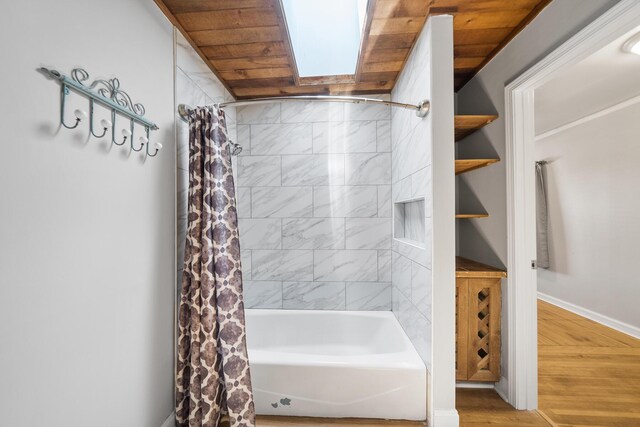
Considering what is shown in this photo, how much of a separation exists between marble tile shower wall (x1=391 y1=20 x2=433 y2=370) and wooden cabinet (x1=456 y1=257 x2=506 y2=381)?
334mm

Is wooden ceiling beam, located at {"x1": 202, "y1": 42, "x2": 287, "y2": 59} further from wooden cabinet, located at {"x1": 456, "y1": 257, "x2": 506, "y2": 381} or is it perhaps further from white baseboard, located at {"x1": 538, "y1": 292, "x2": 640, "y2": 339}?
white baseboard, located at {"x1": 538, "y1": 292, "x2": 640, "y2": 339}

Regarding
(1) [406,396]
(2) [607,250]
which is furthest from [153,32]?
(2) [607,250]

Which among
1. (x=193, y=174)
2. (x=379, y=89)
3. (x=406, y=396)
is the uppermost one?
(x=379, y=89)

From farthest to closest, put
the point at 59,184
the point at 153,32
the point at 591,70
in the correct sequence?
the point at 591,70 → the point at 153,32 → the point at 59,184

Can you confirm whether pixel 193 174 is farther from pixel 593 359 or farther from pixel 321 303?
pixel 593 359

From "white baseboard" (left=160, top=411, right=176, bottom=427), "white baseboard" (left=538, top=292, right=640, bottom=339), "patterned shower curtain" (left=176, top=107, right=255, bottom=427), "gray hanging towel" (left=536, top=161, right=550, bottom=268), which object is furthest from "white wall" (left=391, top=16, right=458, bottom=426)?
"gray hanging towel" (left=536, top=161, right=550, bottom=268)

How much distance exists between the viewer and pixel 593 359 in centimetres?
226

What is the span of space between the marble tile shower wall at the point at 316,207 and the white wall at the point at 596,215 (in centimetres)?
261

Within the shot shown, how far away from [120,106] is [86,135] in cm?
19

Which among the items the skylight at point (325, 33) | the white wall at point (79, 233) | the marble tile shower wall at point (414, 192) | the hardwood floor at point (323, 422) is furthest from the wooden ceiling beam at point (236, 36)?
the hardwood floor at point (323, 422)

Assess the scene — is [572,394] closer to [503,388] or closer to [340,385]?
[503,388]

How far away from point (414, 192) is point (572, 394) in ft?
5.60

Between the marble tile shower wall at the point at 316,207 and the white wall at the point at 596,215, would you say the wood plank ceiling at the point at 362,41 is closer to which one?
the marble tile shower wall at the point at 316,207

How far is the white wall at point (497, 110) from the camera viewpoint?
1.37 metres
